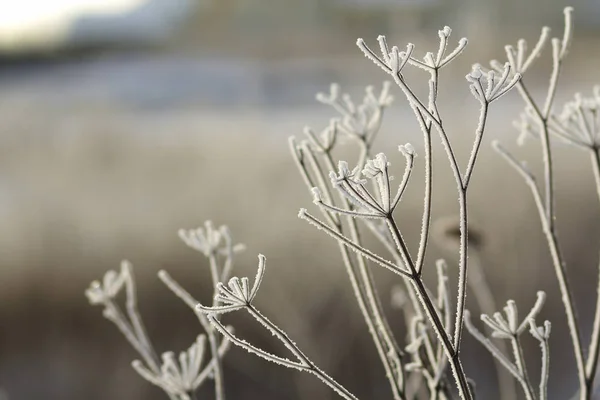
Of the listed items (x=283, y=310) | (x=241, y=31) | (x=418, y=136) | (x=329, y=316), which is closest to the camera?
(x=283, y=310)

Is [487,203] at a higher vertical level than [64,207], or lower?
lower

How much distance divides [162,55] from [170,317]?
3106mm

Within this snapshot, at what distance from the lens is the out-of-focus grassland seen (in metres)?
1.41

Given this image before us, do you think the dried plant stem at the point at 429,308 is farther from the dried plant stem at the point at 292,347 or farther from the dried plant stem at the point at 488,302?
the dried plant stem at the point at 488,302

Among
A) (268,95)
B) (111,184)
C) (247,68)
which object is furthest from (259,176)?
(247,68)

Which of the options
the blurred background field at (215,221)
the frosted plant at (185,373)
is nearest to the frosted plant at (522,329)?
the frosted plant at (185,373)

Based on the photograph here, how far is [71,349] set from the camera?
1.57 m

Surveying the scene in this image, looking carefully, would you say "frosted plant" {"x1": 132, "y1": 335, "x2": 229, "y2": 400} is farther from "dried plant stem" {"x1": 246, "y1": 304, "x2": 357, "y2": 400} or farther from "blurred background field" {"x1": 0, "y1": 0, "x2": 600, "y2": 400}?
"blurred background field" {"x1": 0, "y1": 0, "x2": 600, "y2": 400}

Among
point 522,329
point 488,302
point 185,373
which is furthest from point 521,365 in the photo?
point 488,302

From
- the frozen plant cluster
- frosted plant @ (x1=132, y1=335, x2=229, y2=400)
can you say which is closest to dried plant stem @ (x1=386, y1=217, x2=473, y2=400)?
the frozen plant cluster

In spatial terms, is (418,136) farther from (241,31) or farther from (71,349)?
(241,31)

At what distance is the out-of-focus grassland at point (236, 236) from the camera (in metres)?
1.41

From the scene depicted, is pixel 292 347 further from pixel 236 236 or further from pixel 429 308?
pixel 236 236

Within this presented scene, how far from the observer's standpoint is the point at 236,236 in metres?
1.66
